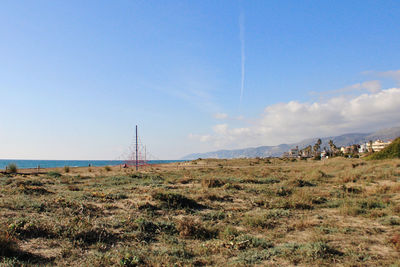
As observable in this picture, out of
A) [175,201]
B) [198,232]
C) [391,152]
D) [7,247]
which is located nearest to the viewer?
[7,247]

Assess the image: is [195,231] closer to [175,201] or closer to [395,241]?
[175,201]

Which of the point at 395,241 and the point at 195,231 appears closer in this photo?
the point at 395,241

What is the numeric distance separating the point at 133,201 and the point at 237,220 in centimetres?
623

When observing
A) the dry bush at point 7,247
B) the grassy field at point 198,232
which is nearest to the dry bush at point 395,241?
the grassy field at point 198,232

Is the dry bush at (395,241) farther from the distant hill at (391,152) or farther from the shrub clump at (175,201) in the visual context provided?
the distant hill at (391,152)

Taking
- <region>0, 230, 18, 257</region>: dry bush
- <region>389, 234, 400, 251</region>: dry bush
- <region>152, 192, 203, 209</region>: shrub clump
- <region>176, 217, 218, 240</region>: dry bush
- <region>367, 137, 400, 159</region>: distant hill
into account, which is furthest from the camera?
<region>367, 137, 400, 159</region>: distant hill

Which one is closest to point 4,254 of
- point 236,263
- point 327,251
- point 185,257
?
point 185,257

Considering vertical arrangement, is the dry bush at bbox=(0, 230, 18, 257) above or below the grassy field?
above

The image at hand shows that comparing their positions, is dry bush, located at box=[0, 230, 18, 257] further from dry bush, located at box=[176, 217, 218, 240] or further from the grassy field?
dry bush, located at box=[176, 217, 218, 240]

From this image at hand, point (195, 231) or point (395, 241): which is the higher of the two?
point (195, 231)

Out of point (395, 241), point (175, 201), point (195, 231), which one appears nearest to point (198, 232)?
point (195, 231)

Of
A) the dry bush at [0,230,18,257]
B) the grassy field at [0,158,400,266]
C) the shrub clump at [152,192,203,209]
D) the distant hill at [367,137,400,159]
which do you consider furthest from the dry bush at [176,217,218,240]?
the distant hill at [367,137,400,159]

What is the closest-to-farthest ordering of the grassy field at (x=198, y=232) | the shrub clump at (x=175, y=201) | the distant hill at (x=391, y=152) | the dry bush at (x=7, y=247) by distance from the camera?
the dry bush at (x=7, y=247) → the grassy field at (x=198, y=232) → the shrub clump at (x=175, y=201) → the distant hill at (x=391, y=152)

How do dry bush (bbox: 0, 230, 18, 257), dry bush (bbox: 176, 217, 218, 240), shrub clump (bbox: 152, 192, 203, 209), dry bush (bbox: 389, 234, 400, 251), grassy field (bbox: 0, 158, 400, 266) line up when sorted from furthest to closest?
shrub clump (bbox: 152, 192, 203, 209)
dry bush (bbox: 176, 217, 218, 240)
dry bush (bbox: 389, 234, 400, 251)
grassy field (bbox: 0, 158, 400, 266)
dry bush (bbox: 0, 230, 18, 257)
